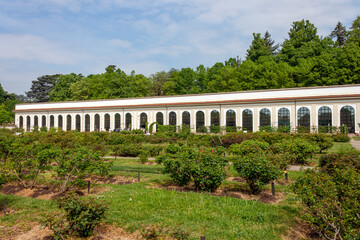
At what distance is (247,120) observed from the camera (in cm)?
3794

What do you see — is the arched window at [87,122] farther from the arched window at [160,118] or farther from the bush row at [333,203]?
the bush row at [333,203]

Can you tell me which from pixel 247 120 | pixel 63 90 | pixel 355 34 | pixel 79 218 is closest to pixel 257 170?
pixel 79 218

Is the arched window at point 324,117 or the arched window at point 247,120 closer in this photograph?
the arched window at point 324,117

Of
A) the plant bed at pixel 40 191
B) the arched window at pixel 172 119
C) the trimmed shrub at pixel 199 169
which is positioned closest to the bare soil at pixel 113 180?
the plant bed at pixel 40 191

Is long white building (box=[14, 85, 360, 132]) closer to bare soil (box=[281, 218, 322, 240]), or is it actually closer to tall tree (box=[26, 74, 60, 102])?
bare soil (box=[281, 218, 322, 240])

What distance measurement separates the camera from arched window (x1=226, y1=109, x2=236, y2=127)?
38.9 metres

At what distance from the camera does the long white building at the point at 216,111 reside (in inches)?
1320

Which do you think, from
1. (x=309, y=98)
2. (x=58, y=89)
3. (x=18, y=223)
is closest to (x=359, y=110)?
(x=309, y=98)

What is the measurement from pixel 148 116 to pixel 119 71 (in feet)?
108

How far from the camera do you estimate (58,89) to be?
7644 cm

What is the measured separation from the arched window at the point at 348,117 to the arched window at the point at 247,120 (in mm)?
11768

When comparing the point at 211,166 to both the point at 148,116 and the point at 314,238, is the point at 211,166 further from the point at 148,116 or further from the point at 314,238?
the point at 148,116

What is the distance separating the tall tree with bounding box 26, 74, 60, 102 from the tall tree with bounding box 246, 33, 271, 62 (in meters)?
77.2

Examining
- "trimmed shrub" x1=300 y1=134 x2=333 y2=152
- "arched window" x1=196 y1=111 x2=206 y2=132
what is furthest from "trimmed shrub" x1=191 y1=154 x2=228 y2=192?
"arched window" x1=196 y1=111 x2=206 y2=132
